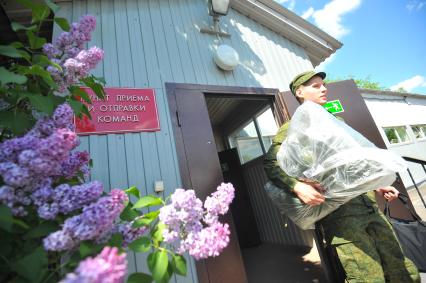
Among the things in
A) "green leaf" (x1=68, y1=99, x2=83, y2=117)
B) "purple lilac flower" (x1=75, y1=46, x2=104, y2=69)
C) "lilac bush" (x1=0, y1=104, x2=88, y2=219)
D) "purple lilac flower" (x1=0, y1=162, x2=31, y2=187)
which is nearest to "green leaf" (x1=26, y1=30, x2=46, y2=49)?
"purple lilac flower" (x1=75, y1=46, x2=104, y2=69)

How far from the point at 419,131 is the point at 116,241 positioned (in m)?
13.0

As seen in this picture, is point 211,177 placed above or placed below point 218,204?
above

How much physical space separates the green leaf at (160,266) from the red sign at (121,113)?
4.87 ft

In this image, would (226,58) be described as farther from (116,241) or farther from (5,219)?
(5,219)

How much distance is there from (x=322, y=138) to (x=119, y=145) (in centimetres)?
158

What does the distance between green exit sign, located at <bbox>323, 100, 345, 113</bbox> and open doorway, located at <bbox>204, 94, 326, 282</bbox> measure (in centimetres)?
94

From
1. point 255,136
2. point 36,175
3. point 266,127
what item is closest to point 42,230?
point 36,175

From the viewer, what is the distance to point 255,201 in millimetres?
4762

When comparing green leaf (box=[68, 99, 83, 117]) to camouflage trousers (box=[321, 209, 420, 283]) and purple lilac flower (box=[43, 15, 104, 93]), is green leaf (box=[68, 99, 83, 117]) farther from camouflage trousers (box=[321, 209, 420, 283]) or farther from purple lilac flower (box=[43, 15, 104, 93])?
camouflage trousers (box=[321, 209, 420, 283])

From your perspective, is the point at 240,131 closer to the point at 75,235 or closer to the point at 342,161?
the point at 342,161

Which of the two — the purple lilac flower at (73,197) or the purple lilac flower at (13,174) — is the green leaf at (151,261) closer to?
the purple lilac flower at (73,197)

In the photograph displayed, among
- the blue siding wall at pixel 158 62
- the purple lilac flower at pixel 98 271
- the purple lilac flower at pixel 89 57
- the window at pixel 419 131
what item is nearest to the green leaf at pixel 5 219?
the purple lilac flower at pixel 98 271

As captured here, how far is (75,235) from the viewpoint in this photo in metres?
0.70

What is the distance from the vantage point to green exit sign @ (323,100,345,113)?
9.74 ft
